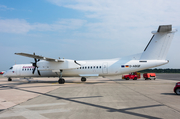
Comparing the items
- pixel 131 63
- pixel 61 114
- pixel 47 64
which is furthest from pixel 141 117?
pixel 47 64

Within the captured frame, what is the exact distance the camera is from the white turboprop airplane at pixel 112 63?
2011 centimetres

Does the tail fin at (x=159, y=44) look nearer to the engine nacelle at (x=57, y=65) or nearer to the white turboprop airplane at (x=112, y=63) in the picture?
the white turboprop airplane at (x=112, y=63)

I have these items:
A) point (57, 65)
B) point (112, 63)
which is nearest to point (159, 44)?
point (112, 63)

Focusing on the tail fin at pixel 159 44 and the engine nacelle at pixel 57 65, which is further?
the engine nacelle at pixel 57 65

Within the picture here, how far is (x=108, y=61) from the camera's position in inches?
915

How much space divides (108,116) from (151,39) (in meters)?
17.3

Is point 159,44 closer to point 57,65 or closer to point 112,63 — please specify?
point 112,63

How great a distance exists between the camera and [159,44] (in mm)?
20266

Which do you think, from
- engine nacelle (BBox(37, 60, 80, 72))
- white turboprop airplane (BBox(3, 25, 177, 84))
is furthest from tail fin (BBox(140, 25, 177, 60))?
engine nacelle (BBox(37, 60, 80, 72))

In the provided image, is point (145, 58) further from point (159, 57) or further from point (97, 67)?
point (97, 67)

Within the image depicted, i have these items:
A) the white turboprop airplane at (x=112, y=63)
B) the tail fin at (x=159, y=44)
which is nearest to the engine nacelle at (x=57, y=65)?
the white turboprop airplane at (x=112, y=63)

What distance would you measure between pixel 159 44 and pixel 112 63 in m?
7.01

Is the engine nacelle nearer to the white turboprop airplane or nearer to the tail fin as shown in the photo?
the white turboprop airplane

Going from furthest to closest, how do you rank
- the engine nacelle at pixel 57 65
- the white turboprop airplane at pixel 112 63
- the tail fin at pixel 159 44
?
the engine nacelle at pixel 57 65 → the white turboprop airplane at pixel 112 63 → the tail fin at pixel 159 44
